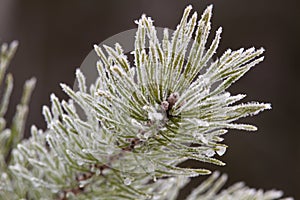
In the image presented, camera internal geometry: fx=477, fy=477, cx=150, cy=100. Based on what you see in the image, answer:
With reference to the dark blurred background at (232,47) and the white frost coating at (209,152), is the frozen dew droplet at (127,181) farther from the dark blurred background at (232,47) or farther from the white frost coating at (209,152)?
the dark blurred background at (232,47)

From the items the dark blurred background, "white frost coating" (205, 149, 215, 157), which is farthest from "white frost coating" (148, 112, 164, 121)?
the dark blurred background

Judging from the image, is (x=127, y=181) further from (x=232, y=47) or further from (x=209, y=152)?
(x=232, y=47)

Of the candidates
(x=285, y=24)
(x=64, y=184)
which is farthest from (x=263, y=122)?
(x=64, y=184)

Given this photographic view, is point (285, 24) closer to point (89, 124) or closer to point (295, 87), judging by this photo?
point (295, 87)

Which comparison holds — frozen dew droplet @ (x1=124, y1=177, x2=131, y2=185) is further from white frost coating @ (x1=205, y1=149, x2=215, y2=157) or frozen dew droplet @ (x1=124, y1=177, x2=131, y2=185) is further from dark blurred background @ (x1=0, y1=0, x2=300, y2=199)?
dark blurred background @ (x1=0, y1=0, x2=300, y2=199)

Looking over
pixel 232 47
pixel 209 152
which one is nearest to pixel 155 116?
pixel 209 152

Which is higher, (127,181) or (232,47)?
(232,47)

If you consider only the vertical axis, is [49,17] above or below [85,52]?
above

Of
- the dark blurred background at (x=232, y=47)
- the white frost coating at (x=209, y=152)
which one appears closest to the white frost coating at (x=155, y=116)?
the white frost coating at (x=209, y=152)
